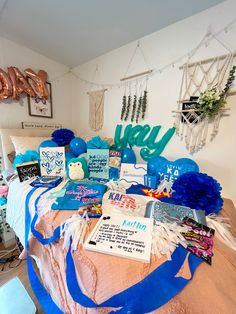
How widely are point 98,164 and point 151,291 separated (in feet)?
2.77

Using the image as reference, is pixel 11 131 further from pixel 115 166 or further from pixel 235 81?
pixel 235 81

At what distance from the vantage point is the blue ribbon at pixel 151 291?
0.37 meters

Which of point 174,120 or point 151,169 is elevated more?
point 174,120

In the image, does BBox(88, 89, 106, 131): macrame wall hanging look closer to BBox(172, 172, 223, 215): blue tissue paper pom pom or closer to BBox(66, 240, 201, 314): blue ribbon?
BBox(172, 172, 223, 215): blue tissue paper pom pom

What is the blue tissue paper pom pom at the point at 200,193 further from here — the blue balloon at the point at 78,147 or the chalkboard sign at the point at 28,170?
the chalkboard sign at the point at 28,170

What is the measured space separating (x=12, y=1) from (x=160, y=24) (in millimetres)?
1096

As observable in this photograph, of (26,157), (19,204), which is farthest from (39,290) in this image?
(26,157)

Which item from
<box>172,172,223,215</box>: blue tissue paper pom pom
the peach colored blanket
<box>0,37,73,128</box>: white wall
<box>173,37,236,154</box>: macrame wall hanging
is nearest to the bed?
the peach colored blanket

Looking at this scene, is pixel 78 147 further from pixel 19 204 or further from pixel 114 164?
pixel 19 204

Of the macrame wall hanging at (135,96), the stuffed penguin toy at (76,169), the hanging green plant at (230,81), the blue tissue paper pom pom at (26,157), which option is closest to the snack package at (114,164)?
the stuffed penguin toy at (76,169)

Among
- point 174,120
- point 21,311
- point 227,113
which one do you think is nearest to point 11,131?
point 21,311

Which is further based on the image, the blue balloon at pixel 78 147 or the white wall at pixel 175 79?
the blue balloon at pixel 78 147

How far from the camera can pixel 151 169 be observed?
1094 millimetres

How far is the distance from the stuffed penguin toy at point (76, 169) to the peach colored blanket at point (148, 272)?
522 millimetres
